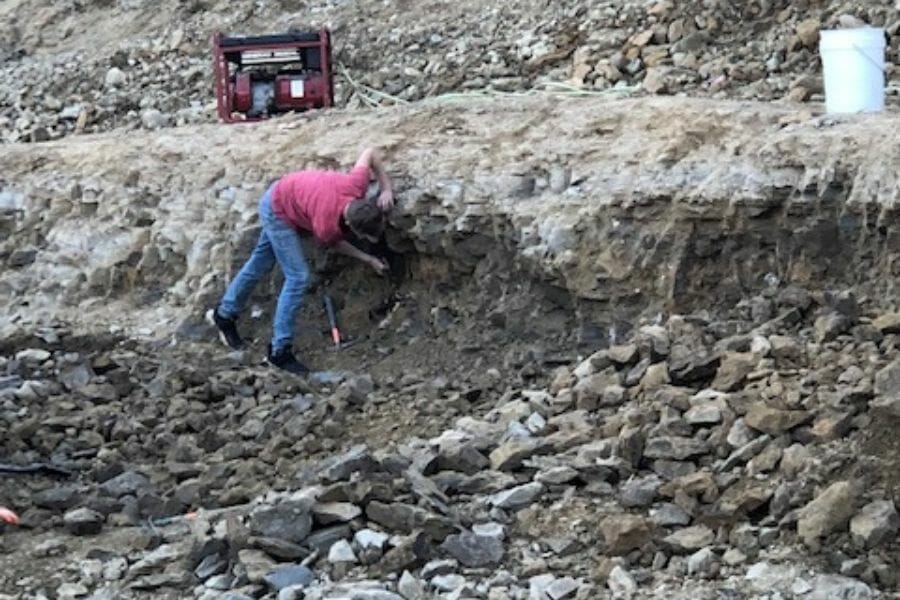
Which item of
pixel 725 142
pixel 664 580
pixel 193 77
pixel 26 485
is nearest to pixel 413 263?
pixel 725 142

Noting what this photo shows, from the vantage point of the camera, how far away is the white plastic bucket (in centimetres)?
873

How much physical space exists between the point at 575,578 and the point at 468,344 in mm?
3321

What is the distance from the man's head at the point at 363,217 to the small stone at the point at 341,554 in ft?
10.2

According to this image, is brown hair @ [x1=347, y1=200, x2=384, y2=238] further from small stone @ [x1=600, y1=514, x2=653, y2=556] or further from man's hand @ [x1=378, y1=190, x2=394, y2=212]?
small stone @ [x1=600, y1=514, x2=653, y2=556]

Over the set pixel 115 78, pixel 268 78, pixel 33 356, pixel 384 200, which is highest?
pixel 268 78

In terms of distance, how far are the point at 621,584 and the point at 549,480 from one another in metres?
0.98

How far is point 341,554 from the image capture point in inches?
231

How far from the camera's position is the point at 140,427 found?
318 inches

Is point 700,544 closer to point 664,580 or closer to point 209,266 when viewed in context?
point 664,580

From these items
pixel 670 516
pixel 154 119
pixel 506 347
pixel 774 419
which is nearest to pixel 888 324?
pixel 774 419

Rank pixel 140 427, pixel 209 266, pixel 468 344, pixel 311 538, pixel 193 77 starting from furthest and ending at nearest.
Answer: pixel 193 77 → pixel 209 266 → pixel 468 344 → pixel 140 427 → pixel 311 538

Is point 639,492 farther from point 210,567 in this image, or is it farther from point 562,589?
point 210,567


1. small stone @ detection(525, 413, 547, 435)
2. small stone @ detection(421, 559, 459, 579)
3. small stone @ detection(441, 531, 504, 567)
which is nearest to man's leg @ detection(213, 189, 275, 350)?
small stone @ detection(525, 413, 547, 435)

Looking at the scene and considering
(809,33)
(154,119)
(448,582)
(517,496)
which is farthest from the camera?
(154,119)
